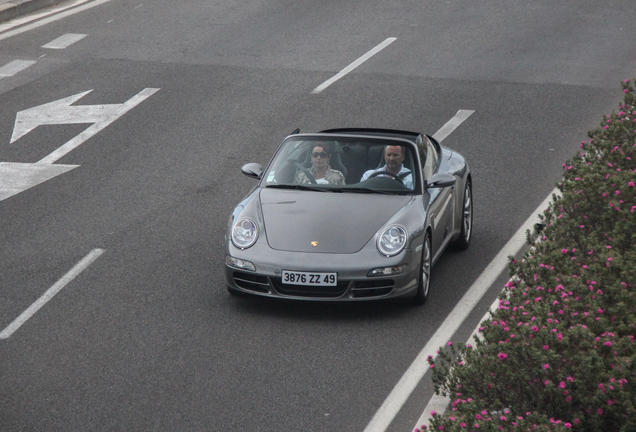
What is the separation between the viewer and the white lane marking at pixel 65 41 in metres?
19.5

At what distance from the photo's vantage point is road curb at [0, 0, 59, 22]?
21.4 m

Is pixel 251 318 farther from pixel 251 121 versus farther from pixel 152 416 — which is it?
pixel 251 121

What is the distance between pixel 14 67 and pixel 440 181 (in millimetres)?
11084

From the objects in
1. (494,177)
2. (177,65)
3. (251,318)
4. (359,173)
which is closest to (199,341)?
(251,318)

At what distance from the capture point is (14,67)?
1827cm

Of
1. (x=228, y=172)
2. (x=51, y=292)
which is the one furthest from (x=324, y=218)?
(x=228, y=172)

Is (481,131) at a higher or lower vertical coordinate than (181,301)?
lower

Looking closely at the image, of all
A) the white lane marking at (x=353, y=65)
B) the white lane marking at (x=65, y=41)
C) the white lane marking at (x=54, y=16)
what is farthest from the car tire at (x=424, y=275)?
the white lane marking at (x=54, y=16)

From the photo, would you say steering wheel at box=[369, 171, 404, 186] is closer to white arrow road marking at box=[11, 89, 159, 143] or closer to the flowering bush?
the flowering bush

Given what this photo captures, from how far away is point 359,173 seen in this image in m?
9.77

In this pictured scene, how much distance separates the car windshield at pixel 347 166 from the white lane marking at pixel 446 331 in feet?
3.66

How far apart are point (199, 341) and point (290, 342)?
725 millimetres

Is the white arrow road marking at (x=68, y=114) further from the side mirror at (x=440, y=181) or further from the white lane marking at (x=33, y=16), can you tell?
the side mirror at (x=440, y=181)

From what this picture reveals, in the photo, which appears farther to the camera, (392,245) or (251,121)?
(251,121)
